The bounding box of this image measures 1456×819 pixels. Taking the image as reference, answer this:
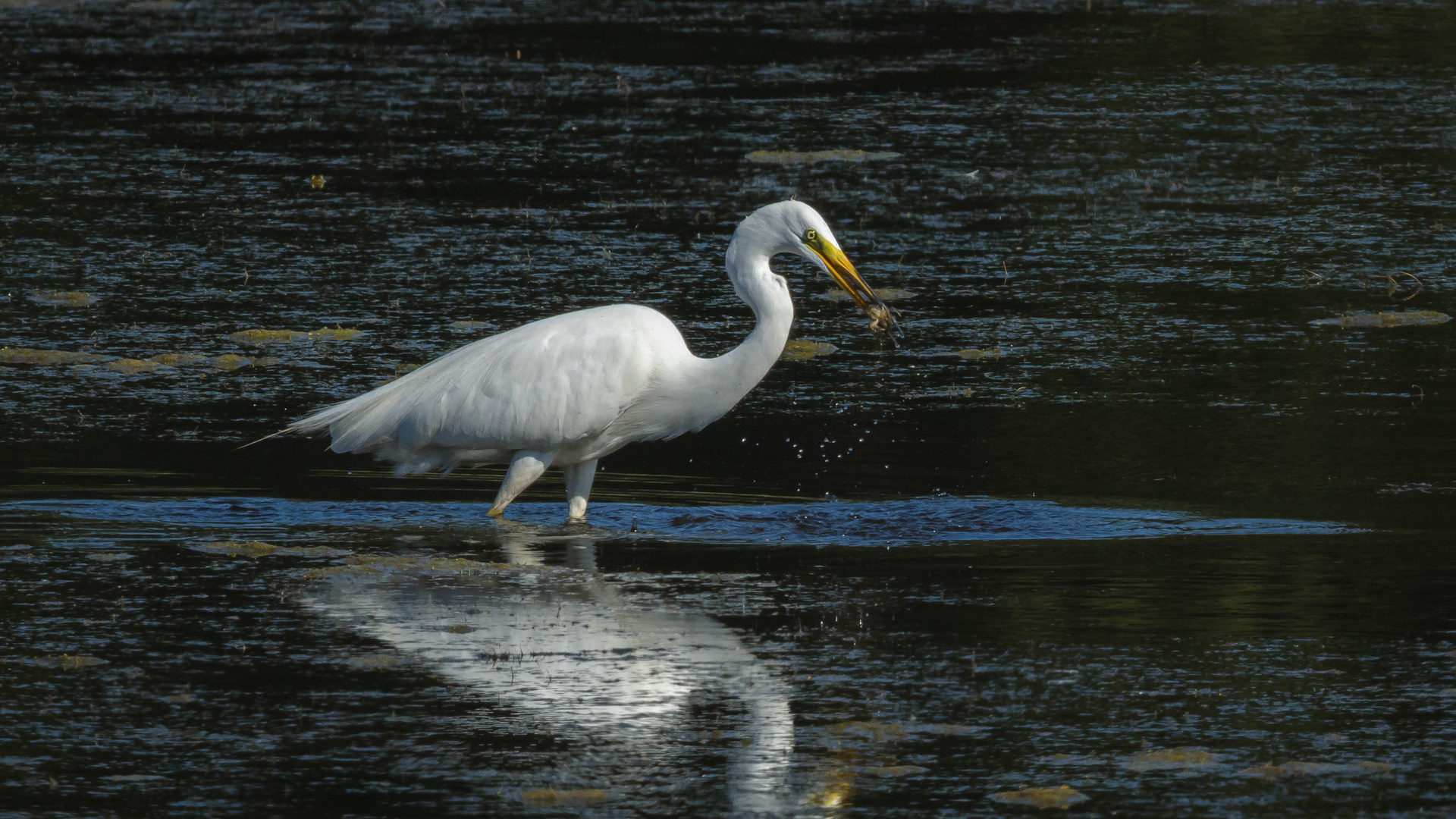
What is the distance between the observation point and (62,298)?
11.5m

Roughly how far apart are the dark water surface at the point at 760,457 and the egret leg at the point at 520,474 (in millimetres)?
173

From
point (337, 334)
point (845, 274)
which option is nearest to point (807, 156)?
point (337, 334)

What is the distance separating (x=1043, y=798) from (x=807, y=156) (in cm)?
1115

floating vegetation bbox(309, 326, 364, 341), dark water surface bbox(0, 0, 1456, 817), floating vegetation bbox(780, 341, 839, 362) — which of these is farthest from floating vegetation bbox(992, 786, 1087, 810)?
floating vegetation bbox(309, 326, 364, 341)

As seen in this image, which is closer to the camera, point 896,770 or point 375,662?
point 896,770

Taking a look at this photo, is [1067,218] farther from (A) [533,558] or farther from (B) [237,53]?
(B) [237,53]

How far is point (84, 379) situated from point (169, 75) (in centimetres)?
997

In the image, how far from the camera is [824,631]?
20.8ft

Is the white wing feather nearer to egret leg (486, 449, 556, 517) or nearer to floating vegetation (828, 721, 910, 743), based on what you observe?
egret leg (486, 449, 556, 517)

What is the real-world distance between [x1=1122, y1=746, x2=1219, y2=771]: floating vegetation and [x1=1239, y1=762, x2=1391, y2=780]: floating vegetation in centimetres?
11

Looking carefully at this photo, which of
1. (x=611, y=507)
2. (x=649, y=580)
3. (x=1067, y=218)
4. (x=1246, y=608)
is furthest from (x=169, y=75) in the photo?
(x=1246, y=608)

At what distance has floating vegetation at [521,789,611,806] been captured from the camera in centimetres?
484

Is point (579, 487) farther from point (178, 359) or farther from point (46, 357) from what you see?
point (46, 357)

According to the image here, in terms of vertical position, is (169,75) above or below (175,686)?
above
